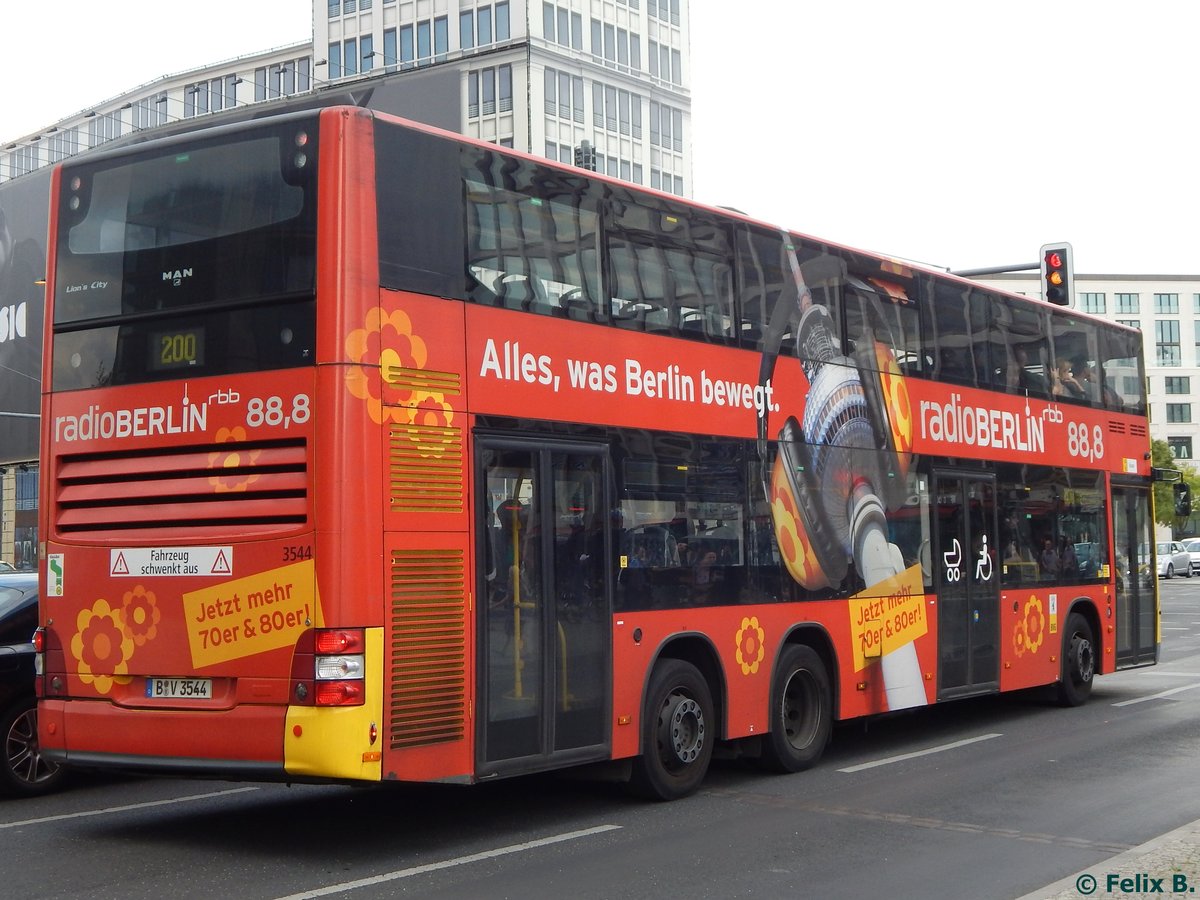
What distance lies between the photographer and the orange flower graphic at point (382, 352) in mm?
8578

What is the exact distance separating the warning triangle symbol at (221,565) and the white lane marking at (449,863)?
1.92 meters

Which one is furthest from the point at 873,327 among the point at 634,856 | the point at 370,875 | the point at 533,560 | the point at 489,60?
the point at 489,60

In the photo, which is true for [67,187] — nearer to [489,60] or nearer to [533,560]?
[533,560]

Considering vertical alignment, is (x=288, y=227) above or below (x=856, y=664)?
above

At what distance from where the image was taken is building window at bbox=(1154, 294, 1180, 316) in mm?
126500

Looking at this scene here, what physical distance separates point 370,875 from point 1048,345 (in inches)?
453

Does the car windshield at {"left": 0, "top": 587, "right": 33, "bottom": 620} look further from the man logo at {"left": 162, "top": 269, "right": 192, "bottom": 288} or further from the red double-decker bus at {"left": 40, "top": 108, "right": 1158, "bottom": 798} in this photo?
the man logo at {"left": 162, "top": 269, "right": 192, "bottom": 288}

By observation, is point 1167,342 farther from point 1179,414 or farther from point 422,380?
point 422,380

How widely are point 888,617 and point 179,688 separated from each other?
7027mm

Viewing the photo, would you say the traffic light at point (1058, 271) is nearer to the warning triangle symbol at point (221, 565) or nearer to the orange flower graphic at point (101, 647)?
the warning triangle symbol at point (221, 565)

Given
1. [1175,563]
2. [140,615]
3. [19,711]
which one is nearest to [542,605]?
[140,615]

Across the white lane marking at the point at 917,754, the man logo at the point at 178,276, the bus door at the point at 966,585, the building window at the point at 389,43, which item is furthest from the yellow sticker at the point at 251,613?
the building window at the point at 389,43

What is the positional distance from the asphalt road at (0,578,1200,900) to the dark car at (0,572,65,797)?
0.73 feet

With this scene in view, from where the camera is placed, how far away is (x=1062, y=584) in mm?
16969
